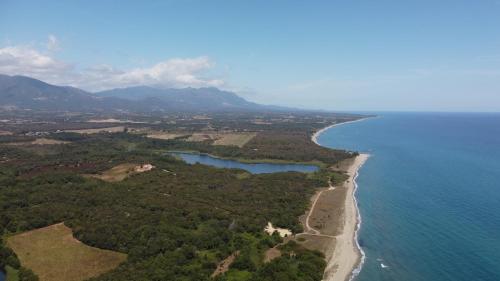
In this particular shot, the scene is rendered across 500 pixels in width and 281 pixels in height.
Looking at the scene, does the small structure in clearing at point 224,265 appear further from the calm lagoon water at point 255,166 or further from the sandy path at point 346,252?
the calm lagoon water at point 255,166

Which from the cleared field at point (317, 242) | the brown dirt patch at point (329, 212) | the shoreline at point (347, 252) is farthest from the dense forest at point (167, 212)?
the brown dirt patch at point (329, 212)

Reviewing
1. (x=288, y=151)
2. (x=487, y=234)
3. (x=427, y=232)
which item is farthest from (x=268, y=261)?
(x=288, y=151)

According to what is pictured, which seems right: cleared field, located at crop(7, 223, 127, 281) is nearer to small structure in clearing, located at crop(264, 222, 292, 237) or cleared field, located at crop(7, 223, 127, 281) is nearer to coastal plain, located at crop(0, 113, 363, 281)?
coastal plain, located at crop(0, 113, 363, 281)

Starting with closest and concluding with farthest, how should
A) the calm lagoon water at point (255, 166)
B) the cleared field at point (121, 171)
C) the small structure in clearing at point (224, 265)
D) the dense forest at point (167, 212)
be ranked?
the small structure in clearing at point (224, 265)
the dense forest at point (167, 212)
the cleared field at point (121, 171)
the calm lagoon water at point (255, 166)

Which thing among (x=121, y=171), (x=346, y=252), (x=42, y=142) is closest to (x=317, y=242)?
(x=346, y=252)

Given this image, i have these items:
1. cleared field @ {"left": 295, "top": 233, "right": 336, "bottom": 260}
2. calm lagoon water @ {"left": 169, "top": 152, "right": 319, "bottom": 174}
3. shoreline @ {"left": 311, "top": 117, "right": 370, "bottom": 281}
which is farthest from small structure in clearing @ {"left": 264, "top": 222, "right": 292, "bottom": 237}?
calm lagoon water @ {"left": 169, "top": 152, "right": 319, "bottom": 174}

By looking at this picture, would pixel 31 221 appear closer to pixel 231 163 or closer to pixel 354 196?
pixel 354 196
